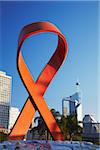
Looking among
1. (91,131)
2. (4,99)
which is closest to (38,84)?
(91,131)

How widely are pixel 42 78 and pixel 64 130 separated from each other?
577 inches

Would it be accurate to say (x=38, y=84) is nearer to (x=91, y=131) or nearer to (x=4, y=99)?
(x=91, y=131)

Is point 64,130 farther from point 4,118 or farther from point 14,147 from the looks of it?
point 4,118

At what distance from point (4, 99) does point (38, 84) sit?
5741cm

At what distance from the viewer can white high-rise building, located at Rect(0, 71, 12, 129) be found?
225ft

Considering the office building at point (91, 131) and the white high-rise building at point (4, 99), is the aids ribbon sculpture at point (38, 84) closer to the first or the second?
the office building at point (91, 131)

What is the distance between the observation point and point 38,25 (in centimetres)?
1378

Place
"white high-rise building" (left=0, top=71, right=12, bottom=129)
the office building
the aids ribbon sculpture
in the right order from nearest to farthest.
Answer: the aids ribbon sculpture
the office building
"white high-rise building" (left=0, top=71, right=12, bottom=129)

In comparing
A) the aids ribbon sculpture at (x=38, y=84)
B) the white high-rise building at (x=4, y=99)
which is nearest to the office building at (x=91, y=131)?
the white high-rise building at (x=4, y=99)

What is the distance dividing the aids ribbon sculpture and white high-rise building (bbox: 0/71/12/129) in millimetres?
54029

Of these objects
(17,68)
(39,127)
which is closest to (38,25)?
(17,68)

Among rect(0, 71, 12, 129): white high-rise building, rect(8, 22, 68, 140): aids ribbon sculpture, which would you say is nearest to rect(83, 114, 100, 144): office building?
rect(0, 71, 12, 129): white high-rise building

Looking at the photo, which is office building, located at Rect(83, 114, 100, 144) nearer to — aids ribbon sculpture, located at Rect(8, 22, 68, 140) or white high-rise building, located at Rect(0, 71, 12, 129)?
white high-rise building, located at Rect(0, 71, 12, 129)

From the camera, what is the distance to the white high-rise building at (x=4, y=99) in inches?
2702
